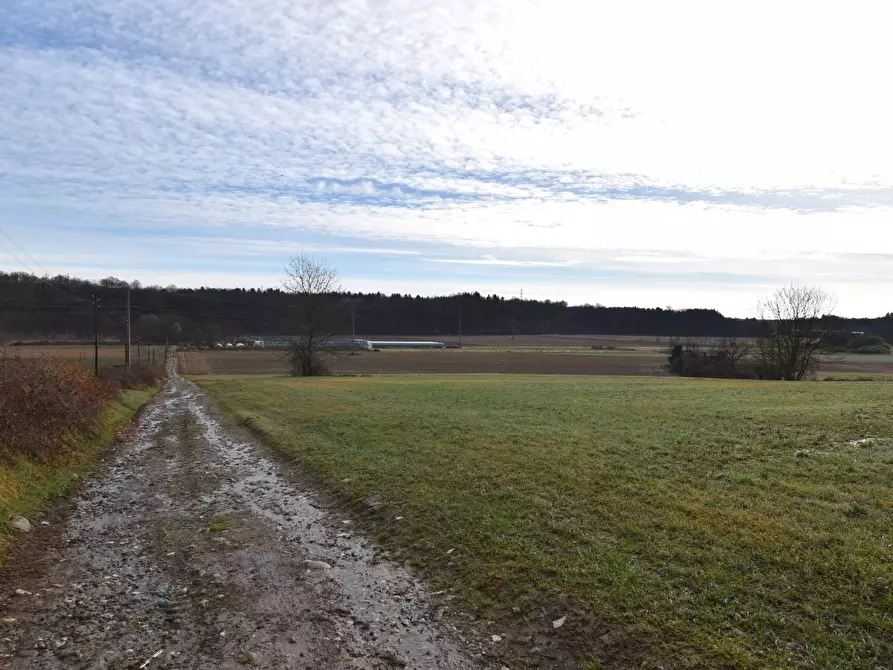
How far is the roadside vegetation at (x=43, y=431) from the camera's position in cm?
1121

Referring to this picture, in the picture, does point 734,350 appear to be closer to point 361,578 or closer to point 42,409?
point 42,409

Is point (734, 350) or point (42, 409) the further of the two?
point (734, 350)

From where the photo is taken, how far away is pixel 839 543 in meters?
7.05

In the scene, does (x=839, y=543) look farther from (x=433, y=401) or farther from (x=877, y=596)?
(x=433, y=401)

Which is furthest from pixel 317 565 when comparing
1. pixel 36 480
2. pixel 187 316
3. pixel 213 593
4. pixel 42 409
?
pixel 187 316

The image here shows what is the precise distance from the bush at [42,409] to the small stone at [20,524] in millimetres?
2966

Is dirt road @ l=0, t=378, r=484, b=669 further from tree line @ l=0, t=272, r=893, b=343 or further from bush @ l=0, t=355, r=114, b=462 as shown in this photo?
tree line @ l=0, t=272, r=893, b=343

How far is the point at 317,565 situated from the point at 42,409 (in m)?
11.4

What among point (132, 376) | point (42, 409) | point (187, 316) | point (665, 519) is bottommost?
point (132, 376)

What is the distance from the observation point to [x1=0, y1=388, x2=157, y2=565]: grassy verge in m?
10.1

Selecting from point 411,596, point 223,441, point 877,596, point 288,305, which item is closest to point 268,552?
point 411,596

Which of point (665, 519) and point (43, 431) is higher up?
point (43, 431)

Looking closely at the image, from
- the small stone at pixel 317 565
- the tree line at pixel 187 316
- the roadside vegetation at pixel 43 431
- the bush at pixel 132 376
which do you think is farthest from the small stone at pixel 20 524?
the tree line at pixel 187 316

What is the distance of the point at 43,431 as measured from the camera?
14305 millimetres
